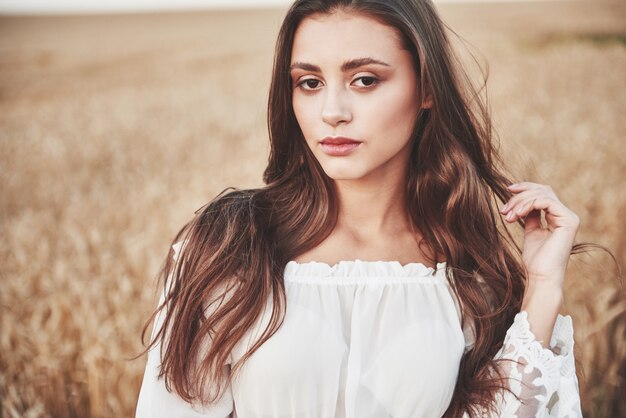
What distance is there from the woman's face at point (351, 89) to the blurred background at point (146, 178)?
650mm

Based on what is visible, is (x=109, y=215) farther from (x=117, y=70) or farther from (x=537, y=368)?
(x=117, y=70)

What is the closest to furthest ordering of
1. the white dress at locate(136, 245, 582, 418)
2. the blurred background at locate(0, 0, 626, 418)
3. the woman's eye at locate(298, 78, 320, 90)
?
the white dress at locate(136, 245, 582, 418) → the woman's eye at locate(298, 78, 320, 90) → the blurred background at locate(0, 0, 626, 418)

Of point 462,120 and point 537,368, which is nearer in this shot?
point 537,368

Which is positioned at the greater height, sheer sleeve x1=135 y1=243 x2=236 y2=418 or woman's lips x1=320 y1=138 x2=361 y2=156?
woman's lips x1=320 y1=138 x2=361 y2=156

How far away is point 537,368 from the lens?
202cm

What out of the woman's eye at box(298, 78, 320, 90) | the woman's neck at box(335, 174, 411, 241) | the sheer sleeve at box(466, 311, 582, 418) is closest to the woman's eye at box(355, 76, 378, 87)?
the woman's eye at box(298, 78, 320, 90)

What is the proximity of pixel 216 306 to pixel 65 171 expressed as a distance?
655 centimetres

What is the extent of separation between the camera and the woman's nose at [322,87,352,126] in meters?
1.99

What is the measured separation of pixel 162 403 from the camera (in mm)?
2029

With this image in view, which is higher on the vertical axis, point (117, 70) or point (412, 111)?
point (117, 70)

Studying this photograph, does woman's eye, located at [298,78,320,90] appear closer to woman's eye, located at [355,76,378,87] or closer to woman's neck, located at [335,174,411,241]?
woman's eye, located at [355,76,378,87]

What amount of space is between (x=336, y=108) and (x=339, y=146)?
0.12m

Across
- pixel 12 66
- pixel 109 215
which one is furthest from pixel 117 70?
pixel 109 215

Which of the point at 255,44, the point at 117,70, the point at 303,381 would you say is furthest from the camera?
the point at 255,44
